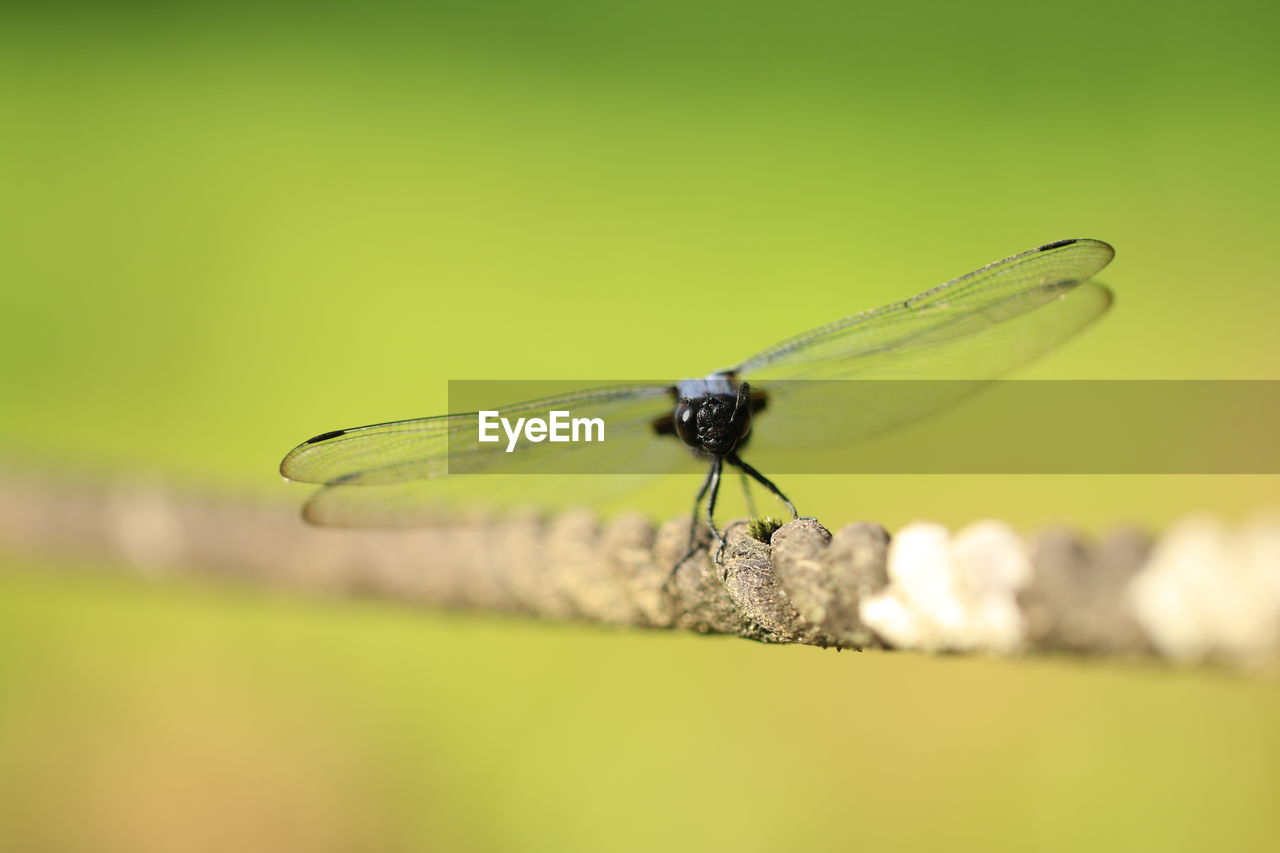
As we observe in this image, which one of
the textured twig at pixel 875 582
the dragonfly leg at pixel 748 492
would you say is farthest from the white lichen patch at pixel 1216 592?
the dragonfly leg at pixel 748 492

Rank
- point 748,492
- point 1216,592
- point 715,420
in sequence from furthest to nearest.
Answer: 1. point 748,492
2. point 715,420
3. point 1216,592

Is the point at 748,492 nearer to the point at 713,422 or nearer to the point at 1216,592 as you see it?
the point at 713,422

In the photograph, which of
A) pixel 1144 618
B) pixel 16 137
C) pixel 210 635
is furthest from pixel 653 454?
pixel 16 137

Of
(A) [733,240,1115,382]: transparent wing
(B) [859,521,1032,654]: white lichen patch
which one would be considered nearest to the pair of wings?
(A) [733,240,1115,382]: transparent wing

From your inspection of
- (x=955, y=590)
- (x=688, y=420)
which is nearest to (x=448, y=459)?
(x=688, y=420)

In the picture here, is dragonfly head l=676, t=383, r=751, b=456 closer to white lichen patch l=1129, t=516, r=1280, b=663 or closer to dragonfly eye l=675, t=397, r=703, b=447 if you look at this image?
dragonfly eye l=675, t=397, r=703, b=447

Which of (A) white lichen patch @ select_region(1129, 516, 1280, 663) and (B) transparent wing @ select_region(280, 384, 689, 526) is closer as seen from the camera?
(A) white lichen patch @ select_region(1129, 516, 1280, 663)

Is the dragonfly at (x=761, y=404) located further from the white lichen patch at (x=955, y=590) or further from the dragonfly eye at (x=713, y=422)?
the white lichen patch at (x=955, y=590)
